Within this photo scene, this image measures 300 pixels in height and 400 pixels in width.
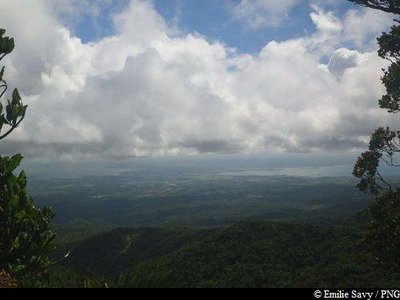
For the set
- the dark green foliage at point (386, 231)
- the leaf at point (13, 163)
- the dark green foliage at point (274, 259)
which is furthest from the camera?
the dark green foliage at point (274, 259)

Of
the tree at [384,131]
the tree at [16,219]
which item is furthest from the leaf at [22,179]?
the tree at [384,131]

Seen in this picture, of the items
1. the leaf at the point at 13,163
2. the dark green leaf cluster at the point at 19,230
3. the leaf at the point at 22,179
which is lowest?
the dark green leaf cluster at the point at 19,230

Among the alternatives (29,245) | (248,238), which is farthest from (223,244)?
(29,245)

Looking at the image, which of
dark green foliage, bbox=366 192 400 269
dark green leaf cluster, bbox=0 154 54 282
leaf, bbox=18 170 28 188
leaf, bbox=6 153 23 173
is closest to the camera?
dark green foliage, bbox=366 192 400 269

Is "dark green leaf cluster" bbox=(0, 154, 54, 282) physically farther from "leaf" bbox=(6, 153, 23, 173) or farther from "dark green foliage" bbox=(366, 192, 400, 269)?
"dark green foliage" bbox=(366, 192, 400, 269)

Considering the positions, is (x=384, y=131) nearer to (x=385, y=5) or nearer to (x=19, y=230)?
(x=385, y=5)

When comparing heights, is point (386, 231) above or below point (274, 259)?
above

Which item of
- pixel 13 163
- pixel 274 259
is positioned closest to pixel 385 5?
pixel 13 163

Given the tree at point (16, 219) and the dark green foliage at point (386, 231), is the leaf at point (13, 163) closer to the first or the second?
the tree at point (16, 219)

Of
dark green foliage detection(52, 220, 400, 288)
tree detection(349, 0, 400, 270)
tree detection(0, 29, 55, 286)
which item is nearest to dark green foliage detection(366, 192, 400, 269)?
tree detection(349, 0, 400, 270)
